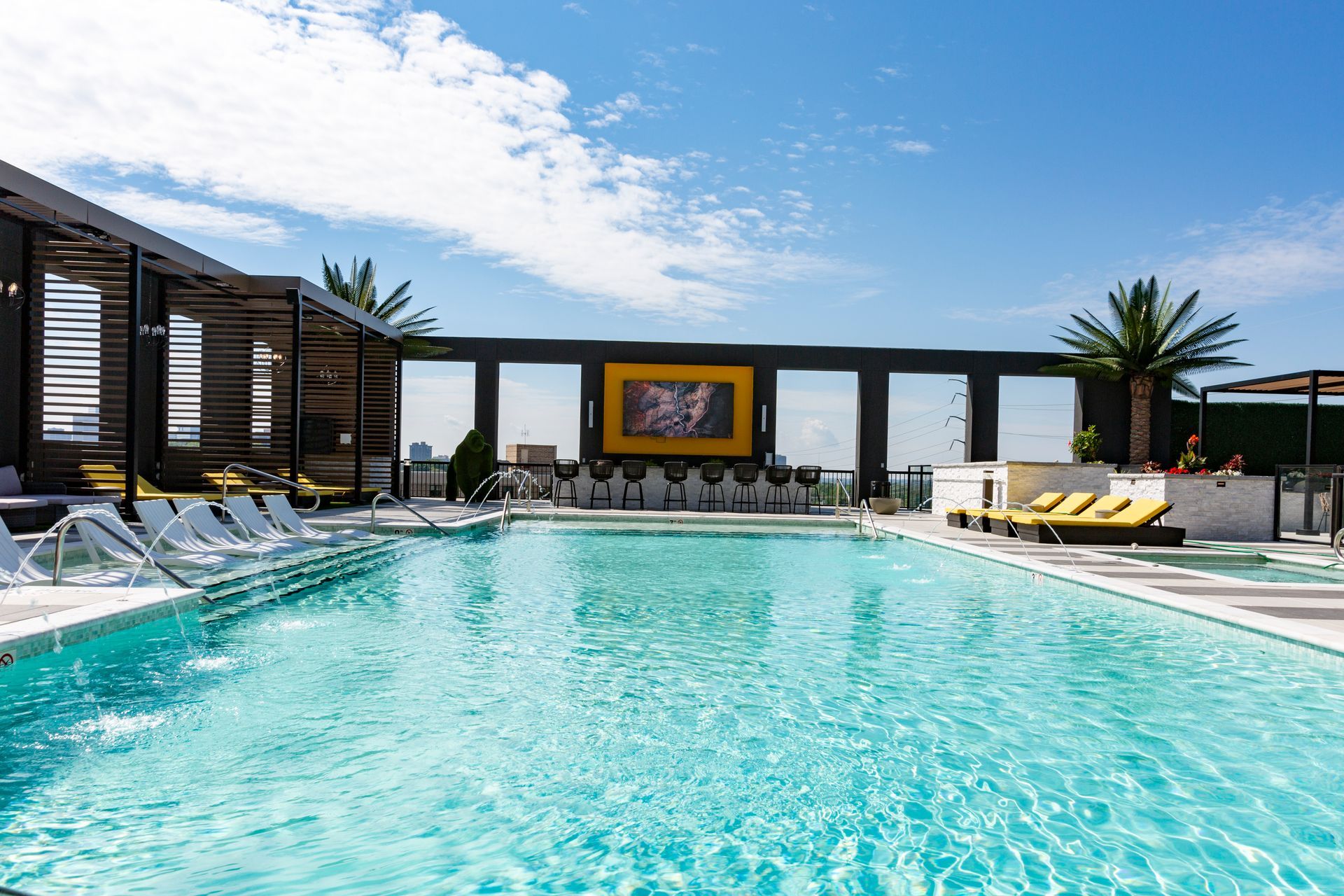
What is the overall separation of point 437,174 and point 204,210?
4576mm

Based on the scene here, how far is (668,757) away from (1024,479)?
12.1 meters

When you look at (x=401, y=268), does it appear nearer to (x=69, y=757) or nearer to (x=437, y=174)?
(x=437, y=174)

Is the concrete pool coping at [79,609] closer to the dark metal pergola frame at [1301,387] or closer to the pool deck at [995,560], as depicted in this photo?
the pool deck at [995,560]

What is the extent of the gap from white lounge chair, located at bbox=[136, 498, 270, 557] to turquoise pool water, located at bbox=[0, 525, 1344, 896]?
1.33m

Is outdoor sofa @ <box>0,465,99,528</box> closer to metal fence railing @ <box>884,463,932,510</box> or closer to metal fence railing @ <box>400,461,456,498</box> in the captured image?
metal fence railing @ <box>400,461,456,498</box>

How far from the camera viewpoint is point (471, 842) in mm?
2516

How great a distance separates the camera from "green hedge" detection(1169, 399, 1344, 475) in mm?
18672

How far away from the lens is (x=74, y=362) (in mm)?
9734

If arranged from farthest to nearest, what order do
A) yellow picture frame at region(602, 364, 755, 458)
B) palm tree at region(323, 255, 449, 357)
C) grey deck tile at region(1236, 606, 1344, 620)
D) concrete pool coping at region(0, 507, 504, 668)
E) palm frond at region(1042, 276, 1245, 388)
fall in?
palm tree at region(323, 255, 449, 357) < yellow picture frame at region(602, 364, 755, 458) < palm frond at region(1042, 276, 1245, 388) < grey deck tile at region(1236, 606, 1344, 620) < concrete pool coping at region(0, 507, 504, 668)

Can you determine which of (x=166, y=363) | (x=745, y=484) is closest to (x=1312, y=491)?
(x=745, y=484)

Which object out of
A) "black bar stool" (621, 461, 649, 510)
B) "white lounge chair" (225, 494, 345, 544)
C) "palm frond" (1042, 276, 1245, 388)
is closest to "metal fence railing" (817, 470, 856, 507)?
"black bar stool" (621, 461, 649, 510)

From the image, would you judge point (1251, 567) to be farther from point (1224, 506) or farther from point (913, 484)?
point (913, 484)

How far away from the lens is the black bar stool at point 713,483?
52.2ft

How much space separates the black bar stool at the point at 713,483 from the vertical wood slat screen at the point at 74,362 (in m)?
9.38
